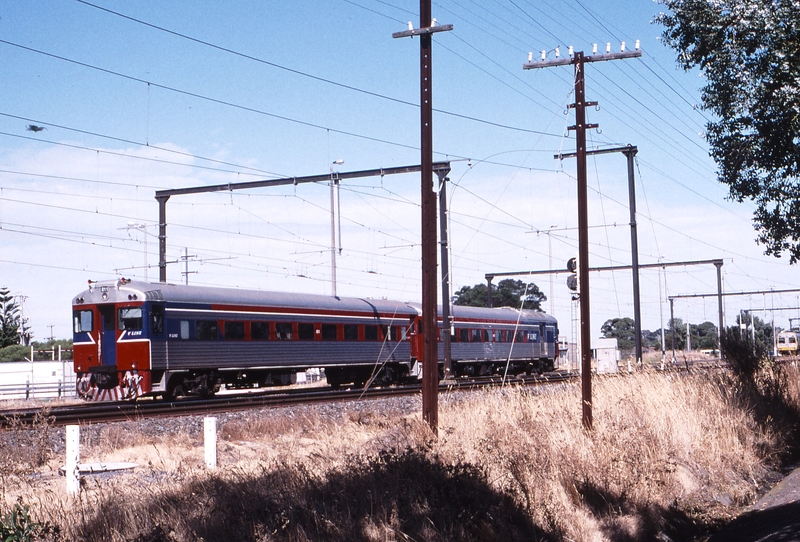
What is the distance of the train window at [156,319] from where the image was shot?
2419cm

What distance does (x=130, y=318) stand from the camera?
80.4ft

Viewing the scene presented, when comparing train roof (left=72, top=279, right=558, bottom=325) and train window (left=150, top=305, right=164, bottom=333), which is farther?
train roof (left=72, top=279, right=558, bottom=325)

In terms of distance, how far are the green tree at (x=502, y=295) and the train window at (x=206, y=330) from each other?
85377 mm

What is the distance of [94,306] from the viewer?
25.6 metres

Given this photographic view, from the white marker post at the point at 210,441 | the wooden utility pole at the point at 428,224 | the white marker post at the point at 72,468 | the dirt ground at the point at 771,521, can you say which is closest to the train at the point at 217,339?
the wooden utility pole at the point at 428,224

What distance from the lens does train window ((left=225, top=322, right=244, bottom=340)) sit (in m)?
26.1

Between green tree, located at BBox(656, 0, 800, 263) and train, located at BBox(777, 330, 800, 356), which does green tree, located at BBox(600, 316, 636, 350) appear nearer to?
train, located at BBox(777, 330, 800, 356)

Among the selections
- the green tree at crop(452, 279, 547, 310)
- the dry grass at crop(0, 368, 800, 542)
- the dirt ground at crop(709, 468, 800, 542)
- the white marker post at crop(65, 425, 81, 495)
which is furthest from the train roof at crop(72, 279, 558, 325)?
the green tree at crop(452, 279, 547, 310)

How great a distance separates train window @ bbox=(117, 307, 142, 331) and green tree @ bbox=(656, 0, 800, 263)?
15.0 meters

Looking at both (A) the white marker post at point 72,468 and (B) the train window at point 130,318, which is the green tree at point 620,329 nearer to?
(B) the train window at point 130,318

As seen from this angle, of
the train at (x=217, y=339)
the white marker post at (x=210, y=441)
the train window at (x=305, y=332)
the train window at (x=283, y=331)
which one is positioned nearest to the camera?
the white marker post at (x=210, y=441)

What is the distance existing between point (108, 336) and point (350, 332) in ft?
29.3

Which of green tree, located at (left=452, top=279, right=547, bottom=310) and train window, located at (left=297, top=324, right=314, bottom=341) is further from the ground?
green tree, located at (left=452, top=279, right=547, bottom=310)

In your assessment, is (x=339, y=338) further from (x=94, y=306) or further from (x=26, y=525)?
(x=26, y=525)
